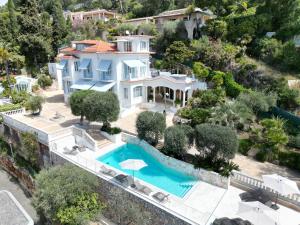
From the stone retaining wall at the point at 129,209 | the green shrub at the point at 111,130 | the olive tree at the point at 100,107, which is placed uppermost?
the olive tree at the point at 100,107

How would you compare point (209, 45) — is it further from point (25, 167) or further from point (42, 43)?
point (42, 43)

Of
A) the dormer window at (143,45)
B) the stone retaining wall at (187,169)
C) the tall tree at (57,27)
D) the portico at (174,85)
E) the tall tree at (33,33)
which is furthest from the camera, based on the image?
the tall tree at (57,27)

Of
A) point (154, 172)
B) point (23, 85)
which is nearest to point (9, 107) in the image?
point (23, 85)

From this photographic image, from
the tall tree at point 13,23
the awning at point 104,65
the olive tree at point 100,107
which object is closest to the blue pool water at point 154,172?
the olive tree at point 100,107

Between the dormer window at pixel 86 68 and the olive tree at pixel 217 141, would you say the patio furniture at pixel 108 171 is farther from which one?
the dormer window at pixel 86 68

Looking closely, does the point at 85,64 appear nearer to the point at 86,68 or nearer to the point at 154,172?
the point at 86,68

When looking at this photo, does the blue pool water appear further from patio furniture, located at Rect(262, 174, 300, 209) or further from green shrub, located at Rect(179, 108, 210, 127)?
green shrub, located at Rect(179, 108, 210, 127)
